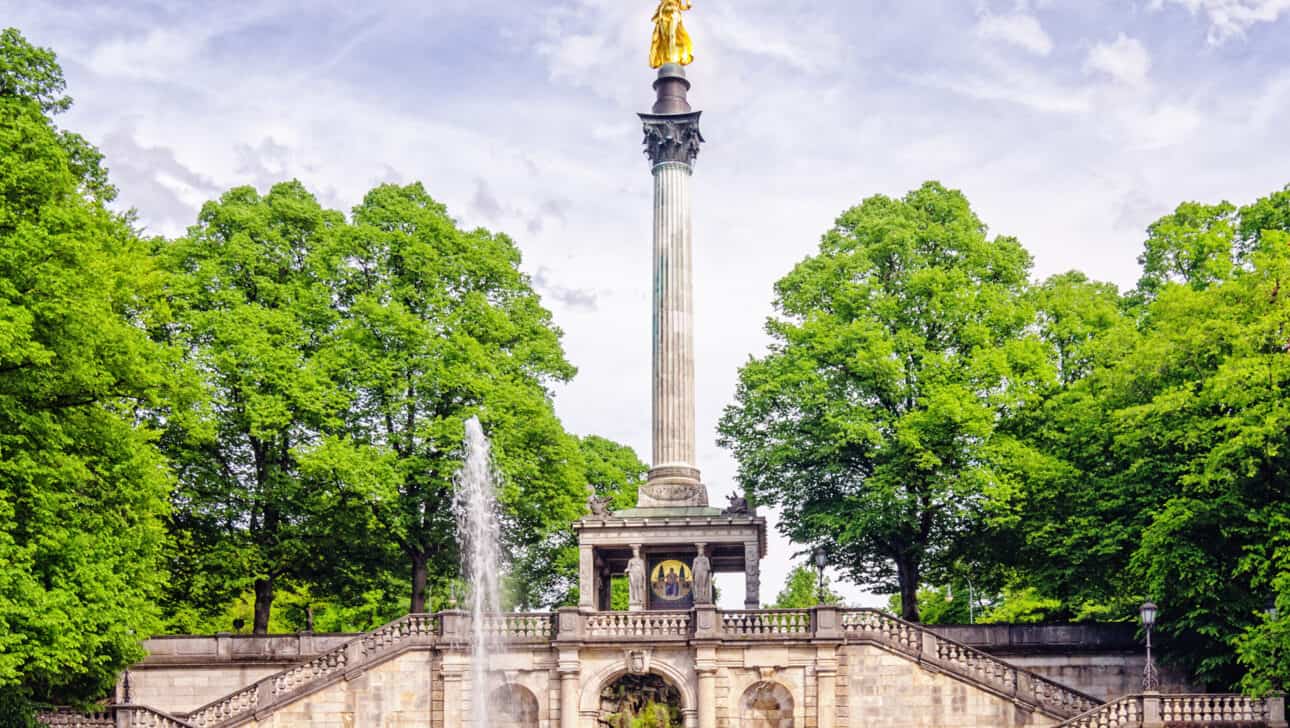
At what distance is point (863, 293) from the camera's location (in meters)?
43.6

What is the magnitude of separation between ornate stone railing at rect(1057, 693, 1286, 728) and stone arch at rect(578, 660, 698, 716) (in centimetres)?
844

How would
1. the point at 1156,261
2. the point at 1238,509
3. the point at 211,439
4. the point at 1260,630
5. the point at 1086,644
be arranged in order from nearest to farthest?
the point at 1260,630 → the point at 1238,509 → the point at 1086,644 → the point at 211,439 → the point at 1156,261

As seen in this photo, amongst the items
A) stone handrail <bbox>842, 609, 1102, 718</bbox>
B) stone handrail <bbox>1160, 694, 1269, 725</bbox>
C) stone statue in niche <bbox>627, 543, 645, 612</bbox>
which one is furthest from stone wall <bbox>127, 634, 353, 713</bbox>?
stone handrail <bbox>1160, 694, 1269, 725</bbox>

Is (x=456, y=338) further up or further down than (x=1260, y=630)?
further up

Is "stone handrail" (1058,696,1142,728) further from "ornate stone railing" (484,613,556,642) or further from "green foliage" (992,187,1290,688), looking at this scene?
"ornate stone railing" (484,613,556,642)

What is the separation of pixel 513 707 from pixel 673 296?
12.2 m

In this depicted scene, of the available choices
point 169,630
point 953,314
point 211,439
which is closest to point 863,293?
point 953,314

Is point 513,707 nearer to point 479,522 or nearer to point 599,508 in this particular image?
point 599,508

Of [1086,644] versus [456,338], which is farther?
[456,338]

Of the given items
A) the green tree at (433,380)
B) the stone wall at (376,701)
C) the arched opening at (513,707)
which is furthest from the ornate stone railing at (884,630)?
the green tree at (433,380)

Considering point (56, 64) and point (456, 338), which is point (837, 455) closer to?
point (456, 338)

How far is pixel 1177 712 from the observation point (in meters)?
31.1

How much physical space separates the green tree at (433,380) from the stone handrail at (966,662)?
39.6 ft

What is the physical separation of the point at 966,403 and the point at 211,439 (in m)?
Answer: 19.7
